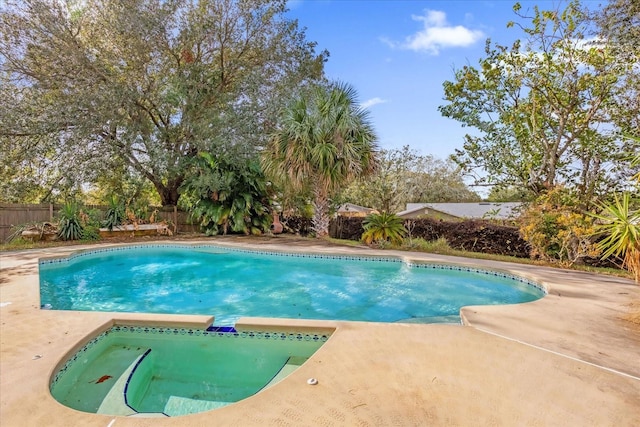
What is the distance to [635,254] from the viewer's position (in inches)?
159

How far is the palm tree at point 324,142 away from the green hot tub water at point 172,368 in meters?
7.88

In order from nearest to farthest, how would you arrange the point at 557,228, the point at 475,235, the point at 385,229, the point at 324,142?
the point at 557,228 → the point at 475,235 → the point at 324,142 → the point at 385,229

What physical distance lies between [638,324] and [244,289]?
595cm

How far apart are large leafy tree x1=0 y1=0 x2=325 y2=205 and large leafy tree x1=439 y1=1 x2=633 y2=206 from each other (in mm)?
7264

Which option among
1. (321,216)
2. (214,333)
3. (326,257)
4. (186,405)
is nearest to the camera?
(186,405)

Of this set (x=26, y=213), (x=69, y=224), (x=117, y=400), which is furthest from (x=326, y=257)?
(x=26, y=213)

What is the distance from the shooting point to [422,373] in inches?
107

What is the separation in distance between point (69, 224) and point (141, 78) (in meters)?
5.97

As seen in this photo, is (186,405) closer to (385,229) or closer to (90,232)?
(385,229)

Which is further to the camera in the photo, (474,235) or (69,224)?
(69,224)

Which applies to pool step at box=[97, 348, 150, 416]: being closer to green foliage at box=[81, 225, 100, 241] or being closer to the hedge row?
the hedge row

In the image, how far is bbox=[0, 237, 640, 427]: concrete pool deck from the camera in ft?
7.15

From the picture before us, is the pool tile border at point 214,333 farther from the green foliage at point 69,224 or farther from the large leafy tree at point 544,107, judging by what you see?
the green foliage at point 69,224

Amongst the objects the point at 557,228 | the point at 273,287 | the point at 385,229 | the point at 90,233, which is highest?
the point at 557,228
